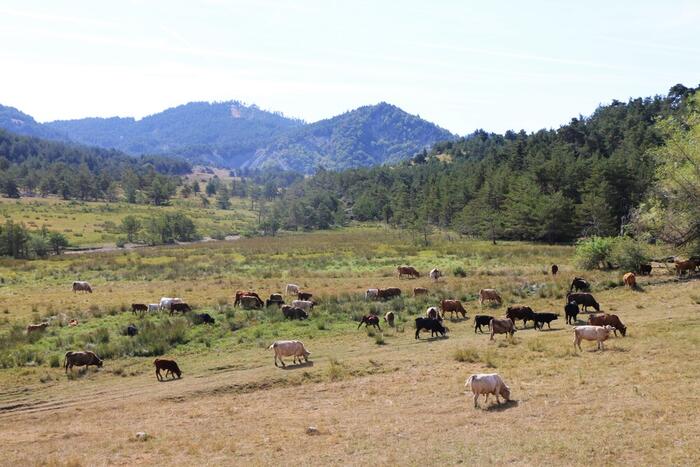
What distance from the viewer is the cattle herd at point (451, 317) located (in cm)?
2111

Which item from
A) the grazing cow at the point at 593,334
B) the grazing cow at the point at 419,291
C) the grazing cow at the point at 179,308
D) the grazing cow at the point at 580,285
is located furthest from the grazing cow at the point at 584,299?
the grazing cow at the point at 179,308

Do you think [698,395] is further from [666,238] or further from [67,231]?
[67,231]

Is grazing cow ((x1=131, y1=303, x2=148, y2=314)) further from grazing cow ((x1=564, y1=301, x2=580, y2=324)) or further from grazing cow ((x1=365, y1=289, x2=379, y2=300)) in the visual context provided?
grazing cow ((x1=564, y1=301, x2=580, y2=324))

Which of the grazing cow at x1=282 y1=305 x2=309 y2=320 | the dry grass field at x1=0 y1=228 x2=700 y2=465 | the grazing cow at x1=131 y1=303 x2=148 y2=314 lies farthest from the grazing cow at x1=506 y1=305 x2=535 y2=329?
the grazing cow at x1=131 y1=303 x2=148 y2=314

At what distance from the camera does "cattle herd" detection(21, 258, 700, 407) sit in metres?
21.1

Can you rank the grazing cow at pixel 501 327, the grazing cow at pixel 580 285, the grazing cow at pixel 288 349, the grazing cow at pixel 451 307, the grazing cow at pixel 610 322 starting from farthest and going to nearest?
the grazing cow at pixel 580 285
the grazing cow at pixel 451 307
the grazing cow at pixel 501 327
the grazing cow at pixel 288 349
the grazing cow at pixel 610 322

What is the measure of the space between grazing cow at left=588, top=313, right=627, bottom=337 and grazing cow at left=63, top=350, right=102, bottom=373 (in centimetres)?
2137

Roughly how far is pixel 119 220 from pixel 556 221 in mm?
110218

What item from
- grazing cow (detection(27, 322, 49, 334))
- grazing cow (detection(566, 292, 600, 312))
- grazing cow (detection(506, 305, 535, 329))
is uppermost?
grazing cow (detection(566, 292, 600, 312))

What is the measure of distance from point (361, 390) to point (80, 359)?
40.2 ft

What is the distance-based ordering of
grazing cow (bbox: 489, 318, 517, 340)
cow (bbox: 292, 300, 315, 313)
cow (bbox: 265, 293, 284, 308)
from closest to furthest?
grazing cow (bbox: 489, 318, 517, 340) → cow (bbox: 292, 300, 315, 313) → cow (bbox: 265, 293, 284, 308)

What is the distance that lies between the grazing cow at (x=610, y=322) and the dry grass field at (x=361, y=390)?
0.50 m

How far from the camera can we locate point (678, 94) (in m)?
140

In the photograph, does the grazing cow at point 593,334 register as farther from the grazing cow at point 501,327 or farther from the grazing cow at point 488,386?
the grazing cow at point 488,386
